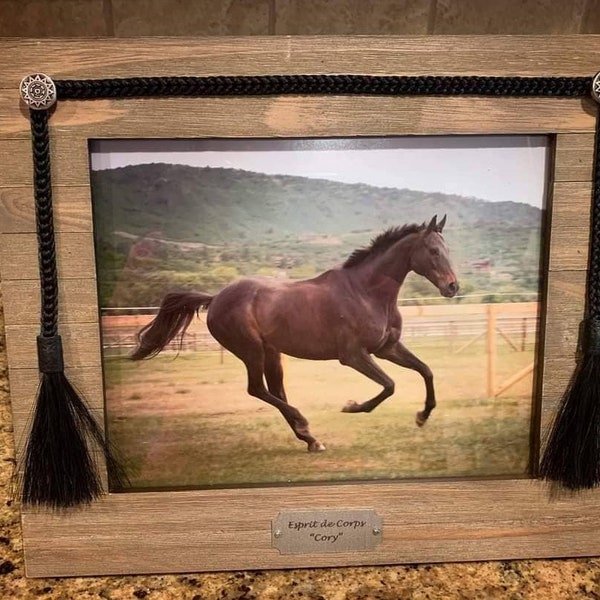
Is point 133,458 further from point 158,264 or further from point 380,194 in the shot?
point 380,194

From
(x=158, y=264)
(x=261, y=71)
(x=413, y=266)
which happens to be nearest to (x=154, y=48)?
(x=261, y=71)

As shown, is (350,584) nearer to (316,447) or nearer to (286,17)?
(316,447)

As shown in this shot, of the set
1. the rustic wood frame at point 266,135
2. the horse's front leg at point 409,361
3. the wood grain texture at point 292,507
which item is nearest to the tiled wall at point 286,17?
the rustic wood frame at point 266,135

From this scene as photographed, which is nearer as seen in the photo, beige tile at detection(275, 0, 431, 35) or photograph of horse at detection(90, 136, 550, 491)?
photograph of horse at detection(90, 136, 550, 491)

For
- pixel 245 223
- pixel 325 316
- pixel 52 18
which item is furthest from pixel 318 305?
pixel 52 18

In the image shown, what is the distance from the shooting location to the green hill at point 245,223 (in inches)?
25.3

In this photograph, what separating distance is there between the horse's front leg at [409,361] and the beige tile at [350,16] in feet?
1.24

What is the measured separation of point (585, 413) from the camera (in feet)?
2.21

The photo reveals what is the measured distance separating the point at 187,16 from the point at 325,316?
1.28 feet

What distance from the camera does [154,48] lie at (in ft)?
1.99

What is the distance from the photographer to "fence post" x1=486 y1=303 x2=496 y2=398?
0.68m

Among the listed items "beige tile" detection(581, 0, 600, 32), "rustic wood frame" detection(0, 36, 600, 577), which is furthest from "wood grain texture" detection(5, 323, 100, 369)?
"beige tile" detection(581, 0, 600, 32)

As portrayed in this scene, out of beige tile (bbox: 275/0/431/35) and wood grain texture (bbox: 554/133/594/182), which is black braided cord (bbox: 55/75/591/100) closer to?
wood grain texture (bbox: 554/133/594/182)

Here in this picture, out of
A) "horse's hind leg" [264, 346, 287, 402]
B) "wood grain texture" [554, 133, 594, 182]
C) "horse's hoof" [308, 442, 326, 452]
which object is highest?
"wood grain texture" [554, 133, 594, 182]
